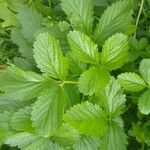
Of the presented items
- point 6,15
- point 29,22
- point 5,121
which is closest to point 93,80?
point 5,121

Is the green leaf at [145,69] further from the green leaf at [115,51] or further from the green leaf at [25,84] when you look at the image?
the green leaf at [25,84]

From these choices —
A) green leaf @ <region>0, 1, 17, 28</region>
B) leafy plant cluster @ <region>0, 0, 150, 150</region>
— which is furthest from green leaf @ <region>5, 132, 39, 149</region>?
green leaf @ <region>0, 1, 17, 28</region>

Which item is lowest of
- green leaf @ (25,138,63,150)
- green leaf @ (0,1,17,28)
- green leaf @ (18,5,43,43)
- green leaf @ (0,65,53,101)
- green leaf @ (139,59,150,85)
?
green leaf @ (25,138,63,150)

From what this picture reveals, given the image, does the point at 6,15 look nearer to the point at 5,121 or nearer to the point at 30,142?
the point at 5,121

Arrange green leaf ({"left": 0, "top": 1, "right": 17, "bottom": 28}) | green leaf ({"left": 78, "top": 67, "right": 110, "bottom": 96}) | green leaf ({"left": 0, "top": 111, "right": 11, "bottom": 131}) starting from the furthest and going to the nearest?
green leaf ({"left": 0, "top": 1, "right": 17, "bottom": 28})
green leaf ({"left": 0, "top": 111, "right": 11, "bottom": 131})
green leaf ({"left": 78, "top": 67, "right": 110, "bottom": 96})

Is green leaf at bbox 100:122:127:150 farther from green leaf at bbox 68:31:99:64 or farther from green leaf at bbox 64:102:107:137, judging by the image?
green leaf at bbox 68:31:99:64

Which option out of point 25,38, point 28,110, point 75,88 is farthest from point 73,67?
point 25,38

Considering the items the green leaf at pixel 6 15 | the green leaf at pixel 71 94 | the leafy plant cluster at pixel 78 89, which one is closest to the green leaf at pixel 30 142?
the leafy plant cluster at pixel 78 89
